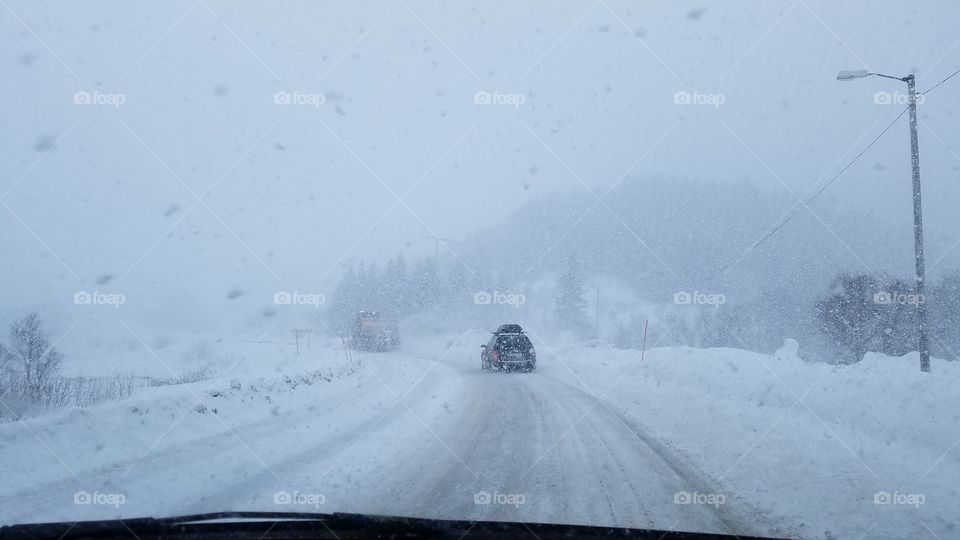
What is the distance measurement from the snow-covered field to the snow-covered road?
0.03 m

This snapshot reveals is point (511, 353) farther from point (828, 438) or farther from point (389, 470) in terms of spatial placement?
point (389, 470)

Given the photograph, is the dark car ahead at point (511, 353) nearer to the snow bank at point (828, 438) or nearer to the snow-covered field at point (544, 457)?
the snow bank at point (828, 438)

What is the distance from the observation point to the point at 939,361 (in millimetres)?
12219

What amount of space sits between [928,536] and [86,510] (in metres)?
7.60

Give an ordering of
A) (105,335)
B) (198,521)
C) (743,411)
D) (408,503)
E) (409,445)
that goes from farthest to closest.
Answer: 1. (105,335)
2. (743,411)
3. (409,445)
4. (408,503)
5. (198,521)

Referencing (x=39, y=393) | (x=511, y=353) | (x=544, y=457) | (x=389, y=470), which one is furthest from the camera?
(x=511, y=353)

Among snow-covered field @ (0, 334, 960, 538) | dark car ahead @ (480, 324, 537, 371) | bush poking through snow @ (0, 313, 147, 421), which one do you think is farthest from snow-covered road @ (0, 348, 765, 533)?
dark car ahead @ (480, 324, 537, 371)

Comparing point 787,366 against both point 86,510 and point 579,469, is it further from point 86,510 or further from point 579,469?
point 86,510

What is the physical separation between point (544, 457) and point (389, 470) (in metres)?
2.10

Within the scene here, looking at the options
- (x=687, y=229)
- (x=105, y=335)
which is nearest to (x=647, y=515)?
(x=105, y=335)

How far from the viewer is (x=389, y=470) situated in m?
6.93

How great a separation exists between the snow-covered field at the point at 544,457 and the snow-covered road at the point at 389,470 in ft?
0.11

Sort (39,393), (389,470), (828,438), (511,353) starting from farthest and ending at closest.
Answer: (511,353), (39,393), (828,438), (389,470)

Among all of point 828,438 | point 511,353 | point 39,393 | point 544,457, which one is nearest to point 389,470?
point 544,457
